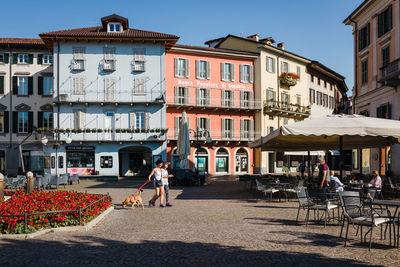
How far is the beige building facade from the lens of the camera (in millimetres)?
24641

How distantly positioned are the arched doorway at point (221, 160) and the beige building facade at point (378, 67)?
48.2ft

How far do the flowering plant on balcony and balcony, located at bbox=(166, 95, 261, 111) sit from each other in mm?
A: 4545

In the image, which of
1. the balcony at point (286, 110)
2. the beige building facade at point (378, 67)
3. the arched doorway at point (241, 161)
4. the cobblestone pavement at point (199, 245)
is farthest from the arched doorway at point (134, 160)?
the cobblestone pavement at point (199, 245)

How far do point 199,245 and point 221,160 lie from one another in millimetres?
35626

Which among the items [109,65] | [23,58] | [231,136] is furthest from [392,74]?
[23,58]

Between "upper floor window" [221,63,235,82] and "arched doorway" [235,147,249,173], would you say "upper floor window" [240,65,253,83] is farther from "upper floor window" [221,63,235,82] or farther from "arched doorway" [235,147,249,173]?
"arched doorway" [235,147,249,173]

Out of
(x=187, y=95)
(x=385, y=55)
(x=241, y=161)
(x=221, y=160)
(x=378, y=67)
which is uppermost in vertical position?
(x=385, y=55)

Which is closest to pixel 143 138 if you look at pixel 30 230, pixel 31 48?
pixel 31 48

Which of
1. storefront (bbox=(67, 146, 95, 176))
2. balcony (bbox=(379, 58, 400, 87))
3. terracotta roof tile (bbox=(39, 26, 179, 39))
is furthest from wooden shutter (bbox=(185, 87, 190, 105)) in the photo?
balcony (bbox=(379, 58, 400, 87))

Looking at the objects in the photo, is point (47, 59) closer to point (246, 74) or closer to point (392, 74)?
point (246, 74)

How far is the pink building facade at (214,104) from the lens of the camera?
134ft

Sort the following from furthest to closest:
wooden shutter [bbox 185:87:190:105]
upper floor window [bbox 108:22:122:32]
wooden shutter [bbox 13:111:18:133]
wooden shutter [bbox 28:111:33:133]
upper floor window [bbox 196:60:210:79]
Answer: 1. upper floor window [bbox 196:60:210:79]
2. wooden shutter [bbox 185:87:190:105]
3. wooden shutter [bbox 28:111:33:133]
4. wooden shutter [bbox 13:111:18:133]
5. upper floor window [bbox 108:22:122:32]

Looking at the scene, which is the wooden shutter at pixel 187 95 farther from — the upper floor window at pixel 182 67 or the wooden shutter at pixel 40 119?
the wooden shutter at pixel 40 119

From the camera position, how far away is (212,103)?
140 feet
